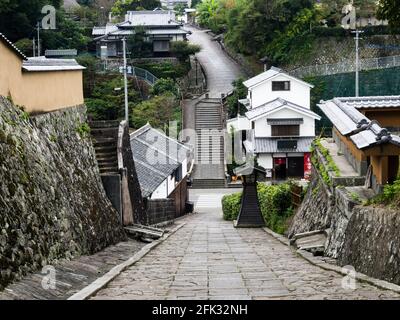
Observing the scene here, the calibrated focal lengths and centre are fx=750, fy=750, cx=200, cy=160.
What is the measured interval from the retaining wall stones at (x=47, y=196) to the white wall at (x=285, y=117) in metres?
32.3

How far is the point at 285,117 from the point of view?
51.2m

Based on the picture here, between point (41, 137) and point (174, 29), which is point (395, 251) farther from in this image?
point (174, 29)

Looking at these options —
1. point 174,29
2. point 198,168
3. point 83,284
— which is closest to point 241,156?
point 198,168

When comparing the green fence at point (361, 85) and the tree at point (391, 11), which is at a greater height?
the tree at point (391, 11)

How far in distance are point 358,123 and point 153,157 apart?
23731 mm

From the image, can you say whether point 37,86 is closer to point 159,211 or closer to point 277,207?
point 277,207

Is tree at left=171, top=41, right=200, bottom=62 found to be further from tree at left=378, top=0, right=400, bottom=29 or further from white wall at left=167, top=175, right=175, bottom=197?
tree at left=378, top=0, right=400, bottom=29

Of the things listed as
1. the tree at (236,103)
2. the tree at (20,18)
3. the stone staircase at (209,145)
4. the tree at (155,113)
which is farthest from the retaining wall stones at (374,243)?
the tree at (236,103)

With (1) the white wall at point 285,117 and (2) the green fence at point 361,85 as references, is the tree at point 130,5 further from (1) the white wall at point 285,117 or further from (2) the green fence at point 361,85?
(1) the white wall at point 285,117

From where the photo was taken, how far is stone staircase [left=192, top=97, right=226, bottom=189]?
50094 mm

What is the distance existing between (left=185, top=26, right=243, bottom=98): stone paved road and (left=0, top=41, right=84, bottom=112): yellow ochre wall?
44.4 m

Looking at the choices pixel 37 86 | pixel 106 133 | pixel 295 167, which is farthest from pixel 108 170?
pixel 295 167

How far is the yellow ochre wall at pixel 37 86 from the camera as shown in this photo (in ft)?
44.0

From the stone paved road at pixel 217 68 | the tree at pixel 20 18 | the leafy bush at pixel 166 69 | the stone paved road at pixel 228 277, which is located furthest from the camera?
the stone paved road at pixel 217 68
